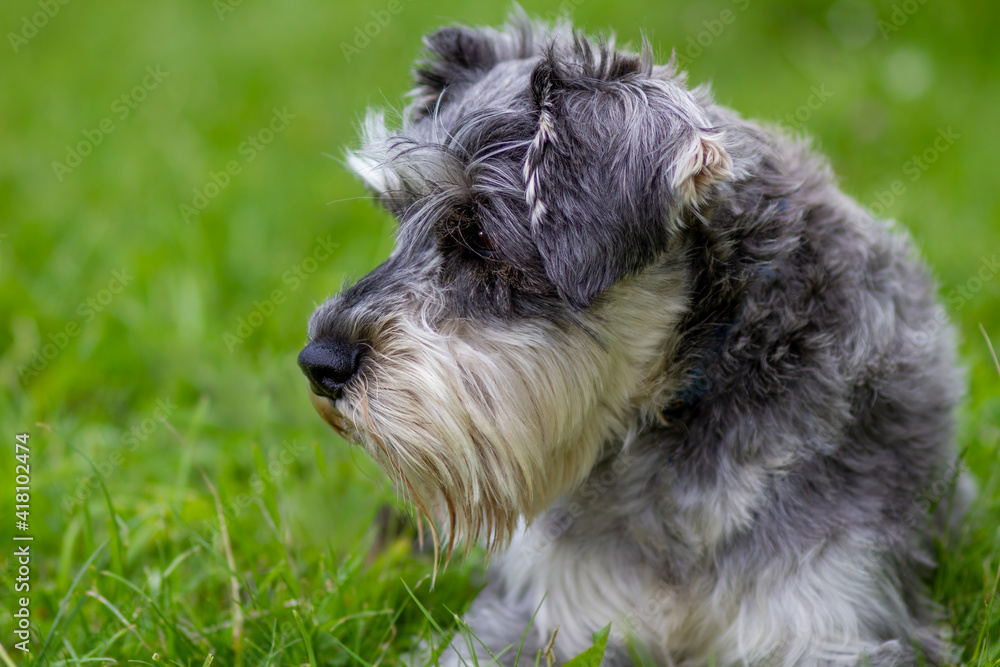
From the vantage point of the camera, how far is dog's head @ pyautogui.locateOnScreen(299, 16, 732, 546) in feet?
9.45

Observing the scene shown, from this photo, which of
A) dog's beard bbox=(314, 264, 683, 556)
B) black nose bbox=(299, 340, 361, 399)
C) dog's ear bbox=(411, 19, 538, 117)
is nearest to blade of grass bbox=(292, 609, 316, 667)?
dog's beard bbox=(314, 264, 683, 556)

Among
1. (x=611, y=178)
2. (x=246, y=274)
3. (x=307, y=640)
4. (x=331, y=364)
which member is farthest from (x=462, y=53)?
(x=246, y=274)

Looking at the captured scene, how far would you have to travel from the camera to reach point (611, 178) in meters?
2.89

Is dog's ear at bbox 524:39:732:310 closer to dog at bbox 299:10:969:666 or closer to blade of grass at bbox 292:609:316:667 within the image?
dog at bbox 299:10:969:666

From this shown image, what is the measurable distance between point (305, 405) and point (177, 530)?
45.7 inches

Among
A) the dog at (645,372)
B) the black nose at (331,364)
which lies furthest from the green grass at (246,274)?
the black nose at (331,364)

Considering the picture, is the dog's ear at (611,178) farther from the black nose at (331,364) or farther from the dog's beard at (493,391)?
Answer: the black nose at (331,364)

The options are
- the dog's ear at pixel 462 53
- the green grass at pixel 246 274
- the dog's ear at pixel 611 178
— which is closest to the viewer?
the dog's ear at pixel 611 178

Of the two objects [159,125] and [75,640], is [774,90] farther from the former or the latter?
[75,640]

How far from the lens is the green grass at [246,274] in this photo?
3585 millimetres

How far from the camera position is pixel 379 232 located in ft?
22.4

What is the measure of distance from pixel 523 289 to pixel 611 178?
46 centimetres

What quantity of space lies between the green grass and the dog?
1.50 ft

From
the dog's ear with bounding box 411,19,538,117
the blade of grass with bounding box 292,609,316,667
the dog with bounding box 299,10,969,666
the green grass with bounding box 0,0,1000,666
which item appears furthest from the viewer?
the dog's ear with bounding box 411,19,538,117
